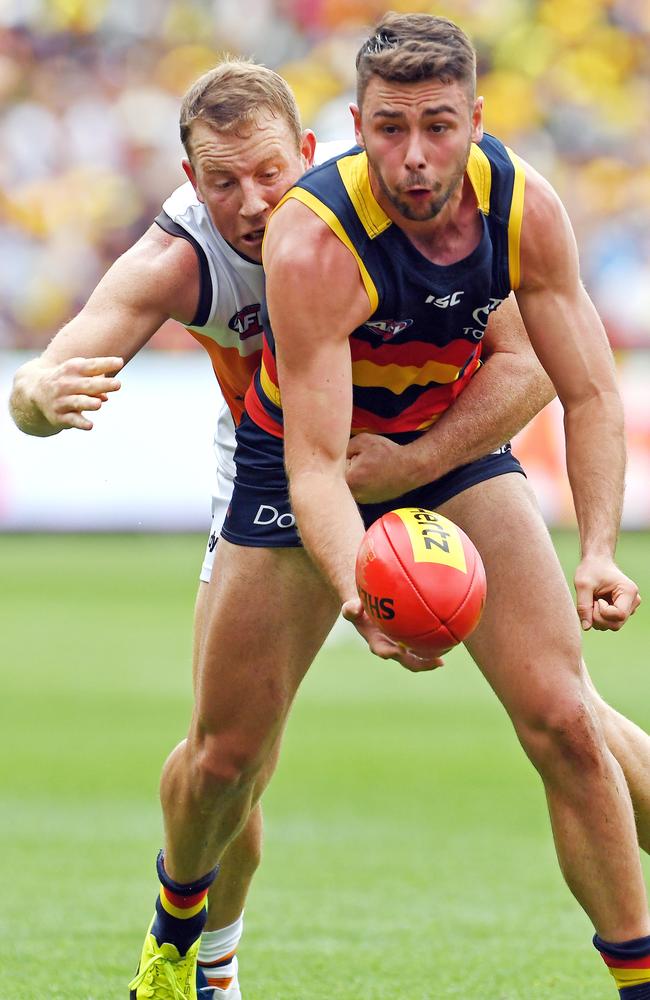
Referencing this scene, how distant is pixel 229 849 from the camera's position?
18.0 feet

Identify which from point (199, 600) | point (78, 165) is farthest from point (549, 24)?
point (199, 600)

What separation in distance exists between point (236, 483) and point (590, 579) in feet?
4.39

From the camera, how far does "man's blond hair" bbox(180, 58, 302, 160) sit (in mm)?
5000

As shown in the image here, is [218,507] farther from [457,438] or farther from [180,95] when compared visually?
[180,95]

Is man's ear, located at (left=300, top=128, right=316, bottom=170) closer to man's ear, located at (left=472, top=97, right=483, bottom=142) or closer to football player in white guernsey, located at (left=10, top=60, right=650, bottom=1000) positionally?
football player in white guernsey, located at (left=10, top=60, right=650, bottom=1000)

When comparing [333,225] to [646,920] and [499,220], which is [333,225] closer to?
[499,220]

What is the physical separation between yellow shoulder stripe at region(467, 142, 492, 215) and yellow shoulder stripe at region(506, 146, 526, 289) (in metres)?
0.07

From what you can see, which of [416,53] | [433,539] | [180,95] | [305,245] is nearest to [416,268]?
[305,245]

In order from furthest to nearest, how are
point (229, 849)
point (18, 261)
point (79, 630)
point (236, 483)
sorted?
point (18, 261) < point (79, 630) < point (229, 849) < point (236, 483)

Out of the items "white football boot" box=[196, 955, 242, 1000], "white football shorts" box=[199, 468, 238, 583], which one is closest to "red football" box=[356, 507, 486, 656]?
"white football shorts" box=[199, 468, 238, 583]

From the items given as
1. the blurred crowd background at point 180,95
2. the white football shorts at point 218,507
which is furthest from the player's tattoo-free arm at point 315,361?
the blurred crowd background at point 180,95

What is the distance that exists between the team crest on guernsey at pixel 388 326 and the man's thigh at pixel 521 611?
0.55 meters

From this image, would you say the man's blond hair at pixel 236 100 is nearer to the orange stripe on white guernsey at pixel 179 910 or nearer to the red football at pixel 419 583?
the red football at pixel 419 583

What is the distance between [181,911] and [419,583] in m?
1.84
